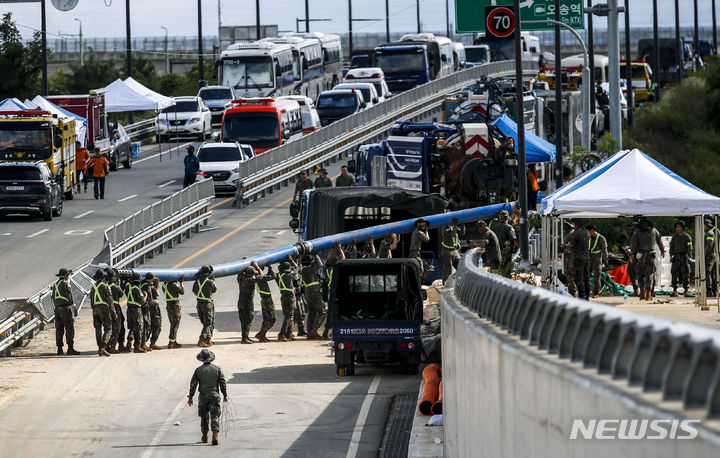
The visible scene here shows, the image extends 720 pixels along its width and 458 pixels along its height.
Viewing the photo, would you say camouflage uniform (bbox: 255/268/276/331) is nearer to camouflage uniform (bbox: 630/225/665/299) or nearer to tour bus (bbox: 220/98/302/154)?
camouflage uniform (bbox: 630/225/665/299)

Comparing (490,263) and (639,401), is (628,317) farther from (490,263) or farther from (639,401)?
→ (490,263)

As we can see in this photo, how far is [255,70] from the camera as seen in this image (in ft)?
191

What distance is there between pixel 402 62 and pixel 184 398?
4854 centimetres

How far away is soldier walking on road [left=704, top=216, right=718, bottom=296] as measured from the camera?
73.8ft

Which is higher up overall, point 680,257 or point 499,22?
point 499,22

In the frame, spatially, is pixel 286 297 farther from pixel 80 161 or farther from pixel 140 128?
pixel 140 128

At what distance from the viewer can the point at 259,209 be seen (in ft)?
134

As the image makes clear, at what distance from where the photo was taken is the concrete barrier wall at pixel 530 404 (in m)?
4.37

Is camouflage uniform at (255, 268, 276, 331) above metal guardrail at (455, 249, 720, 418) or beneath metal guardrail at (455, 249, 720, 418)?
beneath

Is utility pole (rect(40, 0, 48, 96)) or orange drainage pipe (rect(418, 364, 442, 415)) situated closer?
orange drainage pipe (rect(418, 364, 442, 415))

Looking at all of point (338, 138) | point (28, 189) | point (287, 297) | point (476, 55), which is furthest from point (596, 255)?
point (476, 55)

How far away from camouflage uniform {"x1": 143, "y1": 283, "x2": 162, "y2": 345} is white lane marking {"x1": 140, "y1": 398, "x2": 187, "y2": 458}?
408 centimetres

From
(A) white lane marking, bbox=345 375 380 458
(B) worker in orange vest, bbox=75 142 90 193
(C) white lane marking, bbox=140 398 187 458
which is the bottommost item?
(A) white lane marking, bbox=345 375 380 458

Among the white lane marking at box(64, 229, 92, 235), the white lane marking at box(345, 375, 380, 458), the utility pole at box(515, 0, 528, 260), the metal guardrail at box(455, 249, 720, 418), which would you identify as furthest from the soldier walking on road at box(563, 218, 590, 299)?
the white lane marking at box(64, 229, 92, 235)
